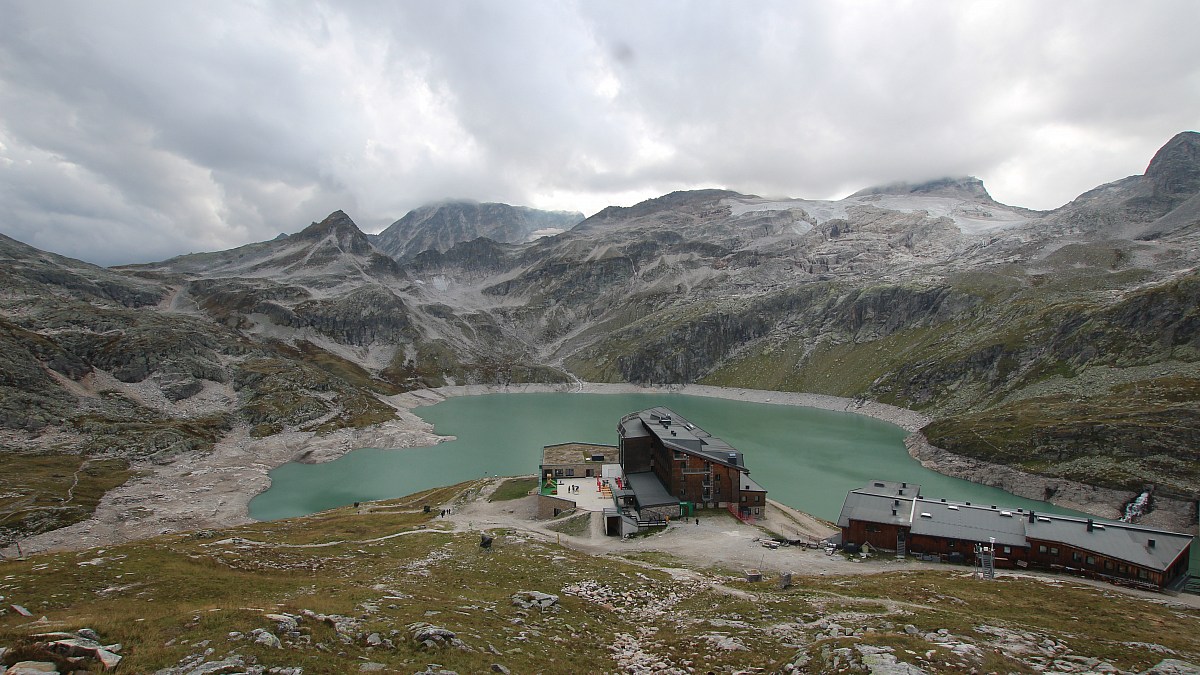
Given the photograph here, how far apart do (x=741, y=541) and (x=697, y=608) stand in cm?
2131

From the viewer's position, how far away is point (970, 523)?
42.8m

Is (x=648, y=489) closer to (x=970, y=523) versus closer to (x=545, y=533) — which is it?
(x=545, y=533)

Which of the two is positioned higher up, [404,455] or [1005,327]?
[1005,327]

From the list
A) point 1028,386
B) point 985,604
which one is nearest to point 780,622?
point 985,604

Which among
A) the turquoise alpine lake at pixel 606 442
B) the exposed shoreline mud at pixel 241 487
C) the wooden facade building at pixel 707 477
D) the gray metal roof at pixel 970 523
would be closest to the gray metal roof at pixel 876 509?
the gray metal roof at pixel 970 523

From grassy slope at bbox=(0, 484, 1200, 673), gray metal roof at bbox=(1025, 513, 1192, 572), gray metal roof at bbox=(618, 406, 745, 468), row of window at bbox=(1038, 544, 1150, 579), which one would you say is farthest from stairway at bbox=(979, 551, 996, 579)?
gray metal roof at bbox=(618, 406, 745, 468)

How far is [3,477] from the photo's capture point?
68625 millimetres

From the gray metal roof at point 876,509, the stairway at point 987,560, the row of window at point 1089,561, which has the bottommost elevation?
the stairway at point 987,560

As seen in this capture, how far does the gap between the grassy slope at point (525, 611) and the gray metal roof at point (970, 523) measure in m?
5.75

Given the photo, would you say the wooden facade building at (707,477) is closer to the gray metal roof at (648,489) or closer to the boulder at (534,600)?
the gray metal roof at (648,489)

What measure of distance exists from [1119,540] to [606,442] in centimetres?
8527

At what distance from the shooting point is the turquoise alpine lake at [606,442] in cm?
7856

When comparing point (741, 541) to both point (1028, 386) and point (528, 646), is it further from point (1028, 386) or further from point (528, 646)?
point (1028, 386)

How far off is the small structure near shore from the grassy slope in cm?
552
